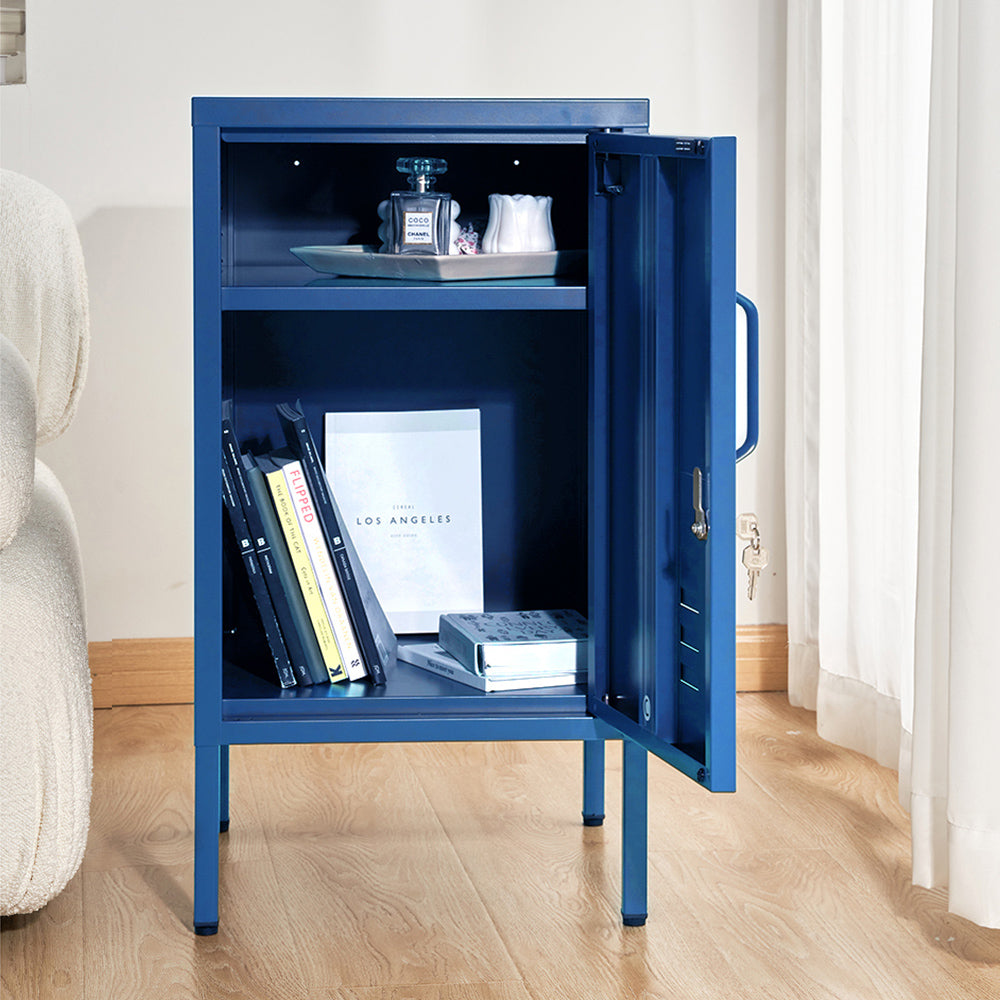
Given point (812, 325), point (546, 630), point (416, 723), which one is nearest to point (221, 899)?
point (416, 723)

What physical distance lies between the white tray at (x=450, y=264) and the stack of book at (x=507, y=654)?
0.38 m

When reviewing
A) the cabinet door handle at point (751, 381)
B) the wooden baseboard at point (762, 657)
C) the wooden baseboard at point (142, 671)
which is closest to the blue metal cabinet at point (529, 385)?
the cabinet door handle at point (751, 381)

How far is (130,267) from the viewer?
2.04 m

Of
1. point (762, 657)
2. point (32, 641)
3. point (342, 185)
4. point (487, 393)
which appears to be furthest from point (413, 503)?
point (762, 657)

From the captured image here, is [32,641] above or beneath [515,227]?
beneath

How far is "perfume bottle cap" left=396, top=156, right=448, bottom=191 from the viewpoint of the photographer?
54.4 inches

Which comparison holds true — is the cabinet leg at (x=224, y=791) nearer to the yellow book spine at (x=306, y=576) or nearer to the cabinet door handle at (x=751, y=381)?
the yellow book spine at (x=306, y=576)

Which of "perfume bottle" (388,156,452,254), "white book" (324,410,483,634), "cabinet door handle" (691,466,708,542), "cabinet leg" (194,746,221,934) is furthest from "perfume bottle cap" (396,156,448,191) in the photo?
"cabinet leg" (194,746,221,934)

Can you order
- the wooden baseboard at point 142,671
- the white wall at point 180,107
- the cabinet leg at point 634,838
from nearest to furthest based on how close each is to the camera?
the cabinet leg at point 634,838, the white wall at point 180,107, the wooden baseboard at point 142,671

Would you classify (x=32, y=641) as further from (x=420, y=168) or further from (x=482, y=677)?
(x=420, y=168)

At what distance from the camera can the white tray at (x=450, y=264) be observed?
4.20ft

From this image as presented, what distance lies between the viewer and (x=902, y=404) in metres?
1.70

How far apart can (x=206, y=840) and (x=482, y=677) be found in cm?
32

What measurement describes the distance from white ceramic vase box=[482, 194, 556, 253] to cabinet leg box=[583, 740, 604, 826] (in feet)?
2.00
